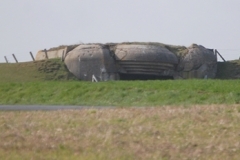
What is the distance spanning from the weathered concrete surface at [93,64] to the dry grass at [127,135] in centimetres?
2640

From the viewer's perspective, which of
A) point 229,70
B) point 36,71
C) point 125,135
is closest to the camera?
point 125,135

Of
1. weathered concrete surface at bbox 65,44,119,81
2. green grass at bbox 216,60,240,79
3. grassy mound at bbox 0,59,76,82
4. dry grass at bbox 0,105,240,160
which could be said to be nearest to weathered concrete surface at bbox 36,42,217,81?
weathered concrete surface at bbox 65,44,119,81

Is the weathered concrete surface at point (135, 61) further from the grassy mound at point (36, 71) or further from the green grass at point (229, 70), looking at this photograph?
the green grass at point (229, 70)

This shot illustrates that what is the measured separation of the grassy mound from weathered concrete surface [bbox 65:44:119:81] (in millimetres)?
714

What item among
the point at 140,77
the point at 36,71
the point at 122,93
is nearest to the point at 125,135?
the point at 122,93

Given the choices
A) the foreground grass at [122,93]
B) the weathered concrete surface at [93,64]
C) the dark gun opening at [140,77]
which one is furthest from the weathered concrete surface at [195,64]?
the foreground grass at [122,93]

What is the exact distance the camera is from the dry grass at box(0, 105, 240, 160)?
11.4 metres

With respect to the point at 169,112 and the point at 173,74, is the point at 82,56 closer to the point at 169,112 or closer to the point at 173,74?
the point at 173,74

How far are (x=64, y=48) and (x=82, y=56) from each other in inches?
155

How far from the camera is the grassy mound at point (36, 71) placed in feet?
142

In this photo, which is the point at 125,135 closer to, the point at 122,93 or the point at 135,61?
the point at 122,93

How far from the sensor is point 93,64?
44.1 m

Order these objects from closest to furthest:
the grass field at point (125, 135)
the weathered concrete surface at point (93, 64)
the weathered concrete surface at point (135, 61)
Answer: the grass field at point (125, 135) < the weathered concrete surface at point (93, 64) < the weathered concrete surface at point (135, 61)

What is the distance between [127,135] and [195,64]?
33703 millimetres
